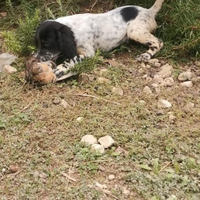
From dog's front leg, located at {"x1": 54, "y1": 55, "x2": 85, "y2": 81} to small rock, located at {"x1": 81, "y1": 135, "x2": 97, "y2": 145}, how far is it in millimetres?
881

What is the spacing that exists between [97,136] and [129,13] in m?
1.86

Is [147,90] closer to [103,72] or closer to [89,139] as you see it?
[103,72]

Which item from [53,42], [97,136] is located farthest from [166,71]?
[97,136]

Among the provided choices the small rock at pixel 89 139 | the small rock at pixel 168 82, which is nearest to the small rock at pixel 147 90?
the small rock at pixel 168 82

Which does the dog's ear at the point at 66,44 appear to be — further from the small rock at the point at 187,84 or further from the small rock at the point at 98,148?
the small rock at the point at 98,148

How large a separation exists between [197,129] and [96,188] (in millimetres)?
1042

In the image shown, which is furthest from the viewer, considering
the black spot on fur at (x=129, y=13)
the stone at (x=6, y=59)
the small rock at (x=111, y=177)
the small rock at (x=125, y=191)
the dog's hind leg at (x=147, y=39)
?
the black spot on fur at (x=129, y=13)

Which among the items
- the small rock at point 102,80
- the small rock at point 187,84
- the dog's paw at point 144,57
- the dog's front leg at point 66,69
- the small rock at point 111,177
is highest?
the dog's front leg at point 66,69

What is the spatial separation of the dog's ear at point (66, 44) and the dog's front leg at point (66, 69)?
6cm

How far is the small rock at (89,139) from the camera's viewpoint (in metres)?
3.14

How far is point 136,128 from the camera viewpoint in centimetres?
333

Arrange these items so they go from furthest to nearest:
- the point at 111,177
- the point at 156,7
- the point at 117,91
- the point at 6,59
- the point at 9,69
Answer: the point at 156,7, the point at 6,59, the point at 9,69, the point at 117,91, the point at 111,177

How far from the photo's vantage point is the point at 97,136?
10.6ft

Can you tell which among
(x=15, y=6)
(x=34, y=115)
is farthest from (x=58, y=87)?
(x=15, y=6)
